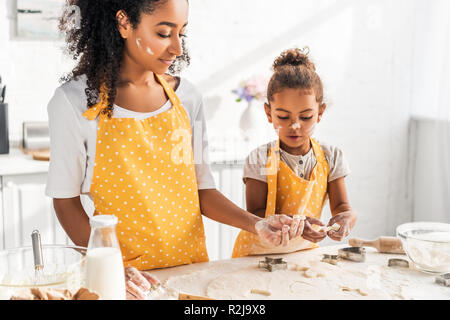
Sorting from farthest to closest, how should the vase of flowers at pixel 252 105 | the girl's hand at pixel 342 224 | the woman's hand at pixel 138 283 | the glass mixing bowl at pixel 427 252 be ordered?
the vase of flowers at pixel 252 105, the girl's hand at pixel 342 224, the glass mixing bowl at pixel 427 252, the woman's hand at pixel 138 283

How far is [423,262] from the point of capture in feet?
2.74

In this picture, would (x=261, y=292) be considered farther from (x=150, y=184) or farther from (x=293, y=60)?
(x=293, y=60)

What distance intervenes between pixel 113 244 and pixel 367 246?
1.82 ft

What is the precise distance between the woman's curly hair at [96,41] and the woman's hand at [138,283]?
0.28m

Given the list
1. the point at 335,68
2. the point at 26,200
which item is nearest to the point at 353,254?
the point at 26,200

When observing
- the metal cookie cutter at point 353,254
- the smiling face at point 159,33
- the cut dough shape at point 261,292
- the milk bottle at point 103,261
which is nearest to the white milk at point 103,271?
the milk bottle at point 103,261

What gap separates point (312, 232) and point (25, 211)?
1000mm

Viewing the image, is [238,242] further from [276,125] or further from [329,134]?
[329,134]

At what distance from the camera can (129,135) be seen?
34.4 inches

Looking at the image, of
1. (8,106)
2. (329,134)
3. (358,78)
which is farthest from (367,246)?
(358,78)

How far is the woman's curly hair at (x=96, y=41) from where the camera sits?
0.83 m

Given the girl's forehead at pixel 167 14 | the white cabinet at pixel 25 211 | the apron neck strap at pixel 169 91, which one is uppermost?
the girl's forehead at pixel 167 14

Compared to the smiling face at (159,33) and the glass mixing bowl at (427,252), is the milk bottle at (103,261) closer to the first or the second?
the smiling face at (159,33)
